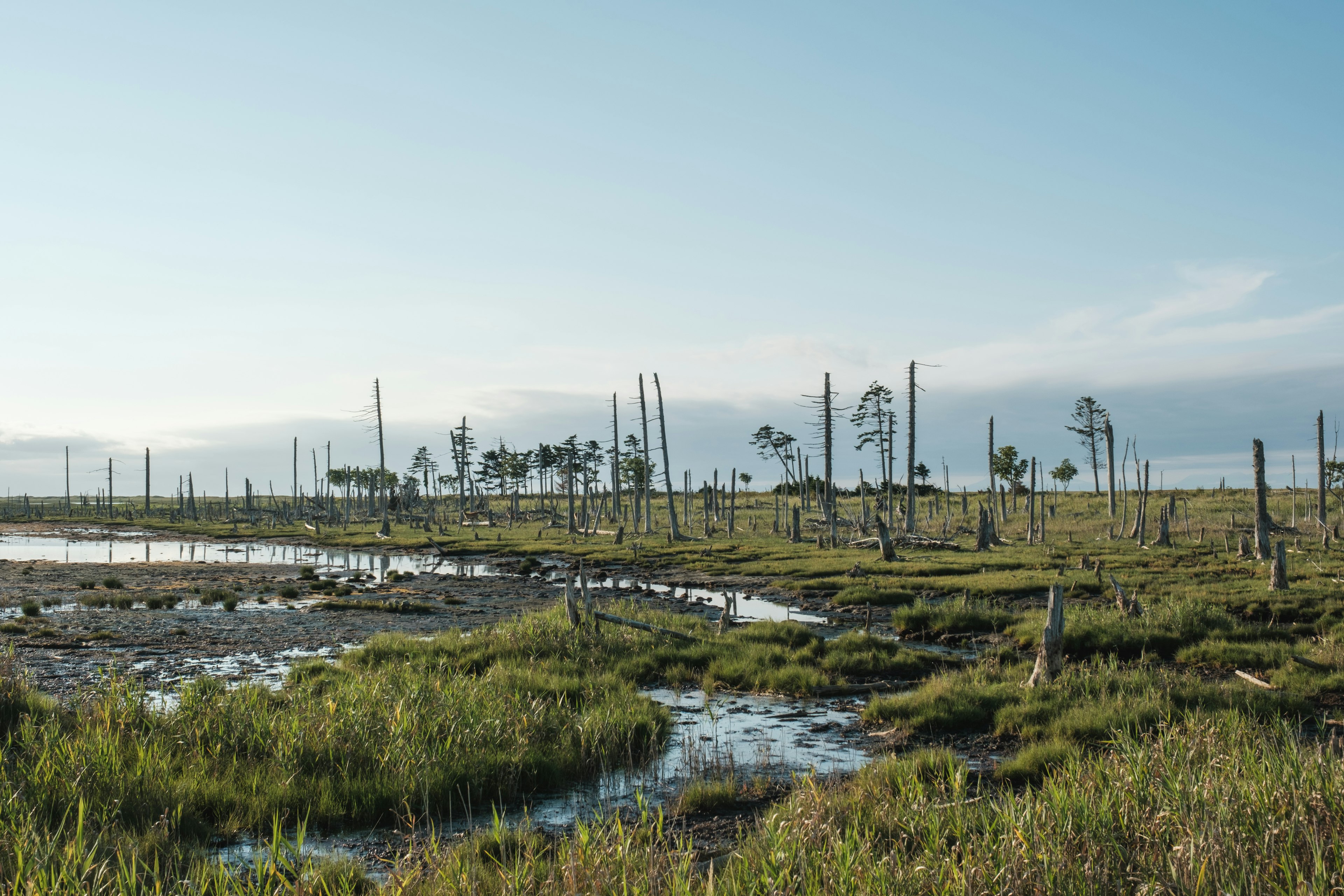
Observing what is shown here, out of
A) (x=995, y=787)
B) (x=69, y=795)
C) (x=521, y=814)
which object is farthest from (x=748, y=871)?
(x=69, y=795)

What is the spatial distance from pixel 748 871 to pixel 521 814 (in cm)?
353

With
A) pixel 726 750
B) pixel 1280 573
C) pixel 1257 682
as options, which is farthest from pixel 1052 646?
pixel 1280 573

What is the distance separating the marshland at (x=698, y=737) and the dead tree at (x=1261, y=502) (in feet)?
0.42

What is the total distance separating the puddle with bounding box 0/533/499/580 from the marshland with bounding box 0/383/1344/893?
14615 millimetres

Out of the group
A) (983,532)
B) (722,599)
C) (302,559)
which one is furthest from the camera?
(302,559)

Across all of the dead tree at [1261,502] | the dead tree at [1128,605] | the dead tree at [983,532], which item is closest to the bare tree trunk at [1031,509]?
the dead tree at [983,532]

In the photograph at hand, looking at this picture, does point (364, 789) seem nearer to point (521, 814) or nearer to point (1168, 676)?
point (521, 814)

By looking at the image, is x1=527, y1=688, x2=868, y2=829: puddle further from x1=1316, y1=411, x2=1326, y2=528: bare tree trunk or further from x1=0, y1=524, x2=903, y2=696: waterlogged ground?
x1=1316, y1=411, x2=1326, y2=528: bare tree trunk

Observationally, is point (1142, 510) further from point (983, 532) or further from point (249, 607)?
point (249, 607)

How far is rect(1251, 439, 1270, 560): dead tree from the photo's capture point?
80.0 ft

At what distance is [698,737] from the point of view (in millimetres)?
10766

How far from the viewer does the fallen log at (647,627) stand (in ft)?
53.7

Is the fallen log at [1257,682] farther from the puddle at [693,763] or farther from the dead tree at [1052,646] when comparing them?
the puddle at [693,763]

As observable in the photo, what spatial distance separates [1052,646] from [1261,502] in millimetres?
18513
